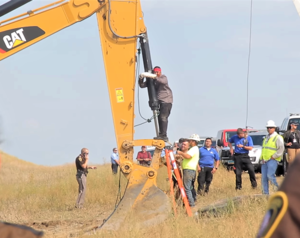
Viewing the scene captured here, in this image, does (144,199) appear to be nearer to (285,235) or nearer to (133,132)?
(133,132)

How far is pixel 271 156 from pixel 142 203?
150 inches

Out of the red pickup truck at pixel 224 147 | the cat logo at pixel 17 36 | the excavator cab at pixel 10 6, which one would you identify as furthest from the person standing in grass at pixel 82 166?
the red pickup truck at pixel 224 147

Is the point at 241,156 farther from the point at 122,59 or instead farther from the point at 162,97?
the point at 122,59

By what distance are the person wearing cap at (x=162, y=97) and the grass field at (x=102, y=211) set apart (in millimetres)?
775

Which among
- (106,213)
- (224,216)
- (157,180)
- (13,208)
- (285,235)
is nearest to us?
(285,235)

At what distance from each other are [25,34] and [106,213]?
18.1 feet

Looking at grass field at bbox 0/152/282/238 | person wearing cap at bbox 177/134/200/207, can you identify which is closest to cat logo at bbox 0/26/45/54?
grass field at bbox 0/152/282/238

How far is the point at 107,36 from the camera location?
10750mm

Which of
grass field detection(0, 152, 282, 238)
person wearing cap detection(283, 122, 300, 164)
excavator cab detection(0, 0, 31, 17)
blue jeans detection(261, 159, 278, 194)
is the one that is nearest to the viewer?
grass field detection(0, 152, 282, 238)

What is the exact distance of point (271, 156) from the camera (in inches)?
497

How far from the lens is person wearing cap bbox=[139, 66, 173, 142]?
35.0 feet

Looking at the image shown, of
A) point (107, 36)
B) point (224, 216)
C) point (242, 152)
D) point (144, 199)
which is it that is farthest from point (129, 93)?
point (242, 152)

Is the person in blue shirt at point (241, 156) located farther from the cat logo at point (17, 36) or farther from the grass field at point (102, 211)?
the cat logo at point (17, 36)

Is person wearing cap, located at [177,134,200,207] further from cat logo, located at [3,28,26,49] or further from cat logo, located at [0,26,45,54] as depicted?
cat logo, located at [3,28,26,49]
